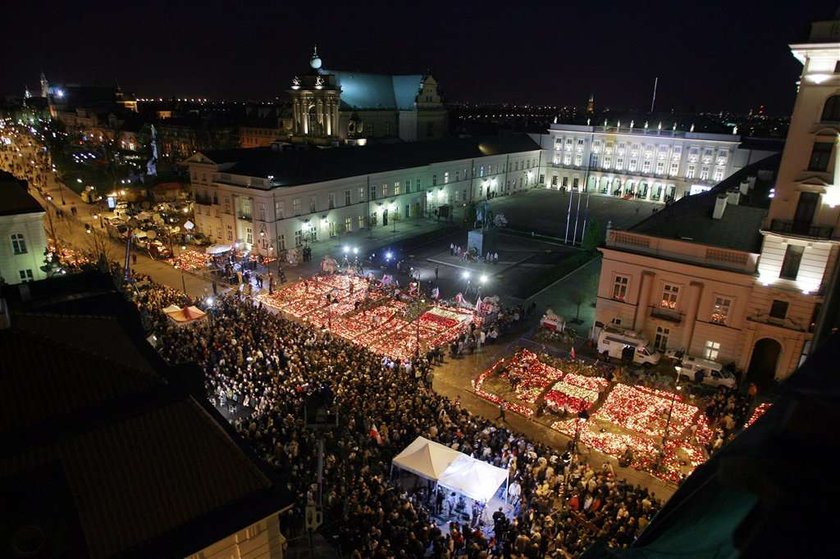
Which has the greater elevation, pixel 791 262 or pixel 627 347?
pixel 791 262

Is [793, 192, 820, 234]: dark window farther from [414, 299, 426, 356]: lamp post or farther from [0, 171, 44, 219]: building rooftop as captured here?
[0, 171, 44, 219]: building rooftop

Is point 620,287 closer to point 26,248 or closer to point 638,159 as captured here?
point 26,248

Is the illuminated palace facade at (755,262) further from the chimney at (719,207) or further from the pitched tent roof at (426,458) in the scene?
the pitched tent roof at (426,458)

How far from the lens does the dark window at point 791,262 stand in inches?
1087

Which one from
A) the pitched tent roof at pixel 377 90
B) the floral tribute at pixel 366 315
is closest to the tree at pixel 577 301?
the floral tribute at pixel 366 315

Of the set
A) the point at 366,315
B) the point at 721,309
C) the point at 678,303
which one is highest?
the point at 721,309

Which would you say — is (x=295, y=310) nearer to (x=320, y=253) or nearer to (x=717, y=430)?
(x=320, y=253)

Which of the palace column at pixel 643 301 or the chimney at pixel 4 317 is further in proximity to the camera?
the palace column at pixel 643 301

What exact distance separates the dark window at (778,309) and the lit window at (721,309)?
2.00 metres

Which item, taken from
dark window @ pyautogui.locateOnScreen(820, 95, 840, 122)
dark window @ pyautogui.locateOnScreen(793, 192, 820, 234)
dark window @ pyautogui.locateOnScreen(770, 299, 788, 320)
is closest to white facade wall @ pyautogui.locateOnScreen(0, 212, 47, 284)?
dark window @ pyautogui.locateOnScreen(770, 299, 788, 320)

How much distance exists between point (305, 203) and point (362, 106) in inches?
1389

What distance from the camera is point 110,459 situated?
11.0m

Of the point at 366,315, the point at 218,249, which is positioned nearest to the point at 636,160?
the point at 366,315

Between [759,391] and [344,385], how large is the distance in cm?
2222
